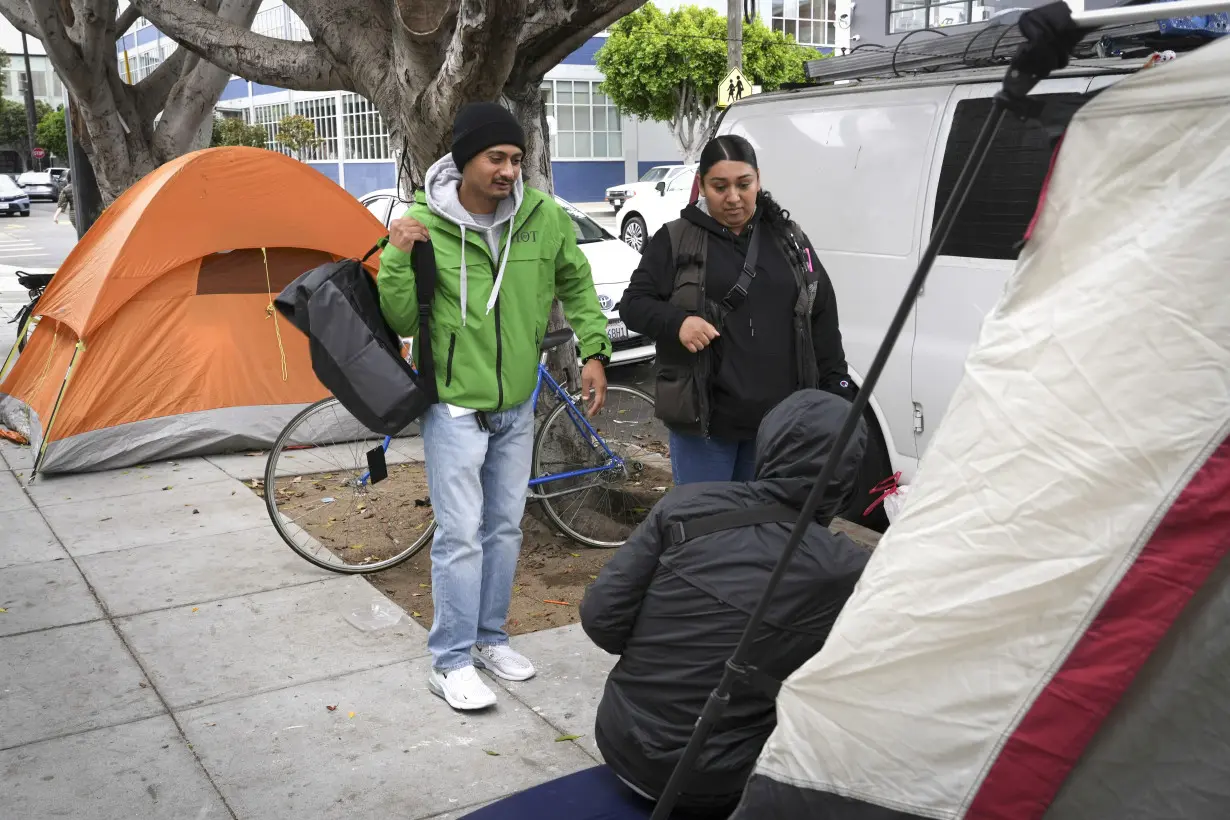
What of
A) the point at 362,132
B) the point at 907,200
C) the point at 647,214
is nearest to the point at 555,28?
the point at 907,200

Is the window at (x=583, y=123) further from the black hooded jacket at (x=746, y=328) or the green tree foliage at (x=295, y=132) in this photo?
the black hooded jacket at (x=746, y=328)

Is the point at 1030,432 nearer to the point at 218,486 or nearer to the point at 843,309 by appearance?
the point at 843,309

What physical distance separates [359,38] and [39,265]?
2210cm

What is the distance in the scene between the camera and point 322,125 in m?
52.7

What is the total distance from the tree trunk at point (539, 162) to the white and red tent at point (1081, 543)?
4.36 metres

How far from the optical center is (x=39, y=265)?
25.7 m

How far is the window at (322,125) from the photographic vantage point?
51.7m

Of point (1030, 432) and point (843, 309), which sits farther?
point (843, 309)

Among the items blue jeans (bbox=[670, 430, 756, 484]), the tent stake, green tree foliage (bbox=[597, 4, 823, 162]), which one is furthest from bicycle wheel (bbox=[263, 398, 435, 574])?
green tree foliage (bbox=[597, 4, 823, 162])

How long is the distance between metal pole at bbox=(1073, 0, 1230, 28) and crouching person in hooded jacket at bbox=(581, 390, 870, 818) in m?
1.01

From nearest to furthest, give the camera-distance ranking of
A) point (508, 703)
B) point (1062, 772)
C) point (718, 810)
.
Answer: point (1062, 772)
point (718, 810)
point (508, 703)

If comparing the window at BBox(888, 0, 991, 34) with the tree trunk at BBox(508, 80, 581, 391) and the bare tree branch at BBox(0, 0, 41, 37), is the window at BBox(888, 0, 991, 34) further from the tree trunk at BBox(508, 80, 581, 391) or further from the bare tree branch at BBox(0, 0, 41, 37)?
the bare tree branch at BBox(0, 0, 41, 37)

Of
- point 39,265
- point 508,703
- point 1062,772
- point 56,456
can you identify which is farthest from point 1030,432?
point 39,265

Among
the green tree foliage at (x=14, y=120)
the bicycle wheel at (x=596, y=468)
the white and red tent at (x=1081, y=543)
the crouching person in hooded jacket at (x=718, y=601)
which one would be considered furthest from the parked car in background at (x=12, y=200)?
the white and red tent at (x=1081, y=543)
